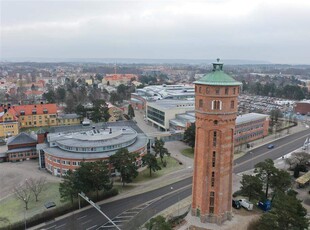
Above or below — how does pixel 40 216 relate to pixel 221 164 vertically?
below

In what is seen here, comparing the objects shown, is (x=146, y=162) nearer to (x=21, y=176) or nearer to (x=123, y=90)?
(x=21, y=176)

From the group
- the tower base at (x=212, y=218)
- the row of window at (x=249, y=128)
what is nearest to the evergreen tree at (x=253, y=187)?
the tower base at (x=212, y=218)

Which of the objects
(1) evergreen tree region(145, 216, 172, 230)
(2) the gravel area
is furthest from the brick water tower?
(2) the gravel area

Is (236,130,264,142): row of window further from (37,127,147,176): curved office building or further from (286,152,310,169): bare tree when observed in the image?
(37,127,147,176): curved office building

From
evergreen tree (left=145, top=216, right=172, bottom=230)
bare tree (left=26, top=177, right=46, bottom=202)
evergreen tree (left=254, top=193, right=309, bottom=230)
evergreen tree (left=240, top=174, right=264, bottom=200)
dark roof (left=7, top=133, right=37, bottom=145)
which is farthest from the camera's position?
dark roof (left=7, top=133, right=37, bottom=145)

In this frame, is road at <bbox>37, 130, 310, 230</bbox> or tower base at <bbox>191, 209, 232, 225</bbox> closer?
tower base at <bbox>191, 209, 232, 225</bbox>

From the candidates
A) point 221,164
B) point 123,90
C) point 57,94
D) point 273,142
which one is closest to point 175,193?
point 221,164

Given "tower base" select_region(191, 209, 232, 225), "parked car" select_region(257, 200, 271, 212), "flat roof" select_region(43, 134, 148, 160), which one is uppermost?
"flat roof" select_region(43, 134, 148, 160)

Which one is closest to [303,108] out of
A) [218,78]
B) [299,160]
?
[299,160]

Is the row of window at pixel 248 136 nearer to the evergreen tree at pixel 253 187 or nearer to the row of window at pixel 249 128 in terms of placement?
the row of window at pixel 249 128
